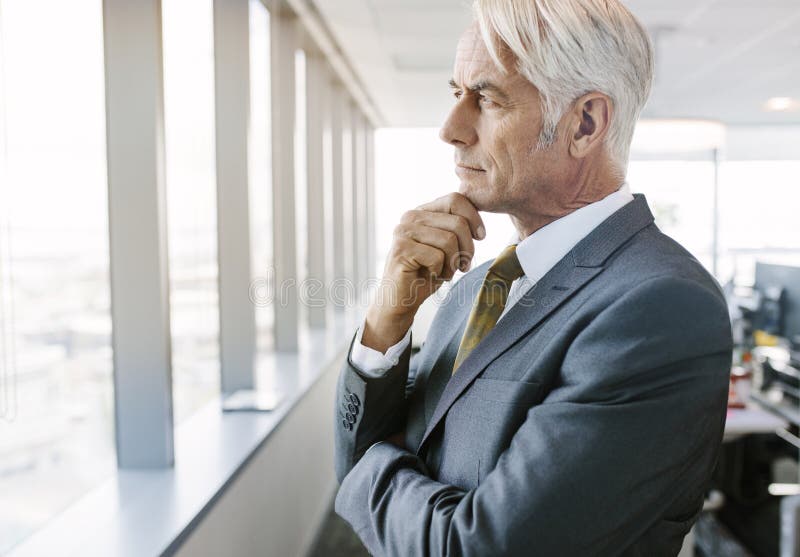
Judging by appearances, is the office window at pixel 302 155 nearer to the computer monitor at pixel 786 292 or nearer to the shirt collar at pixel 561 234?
the computer monitor at pixel 786 292

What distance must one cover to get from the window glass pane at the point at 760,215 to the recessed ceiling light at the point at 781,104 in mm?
1604

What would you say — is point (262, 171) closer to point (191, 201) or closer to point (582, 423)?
point (191, 201)

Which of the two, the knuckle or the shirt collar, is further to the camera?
the knuckle

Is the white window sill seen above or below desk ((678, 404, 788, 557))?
above

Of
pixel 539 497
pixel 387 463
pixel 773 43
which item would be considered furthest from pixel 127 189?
pixel 773 43

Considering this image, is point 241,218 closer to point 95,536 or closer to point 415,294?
point 95,536

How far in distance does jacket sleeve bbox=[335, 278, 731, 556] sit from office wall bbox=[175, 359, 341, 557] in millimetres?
1140

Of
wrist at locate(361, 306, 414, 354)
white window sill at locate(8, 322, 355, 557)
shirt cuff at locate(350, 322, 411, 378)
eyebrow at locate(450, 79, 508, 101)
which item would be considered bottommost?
white window sill at locate(8, 322, 355, 557)

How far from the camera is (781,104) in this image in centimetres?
719

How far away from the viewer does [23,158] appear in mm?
1536

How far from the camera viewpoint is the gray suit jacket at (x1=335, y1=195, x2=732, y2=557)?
0.79 metres

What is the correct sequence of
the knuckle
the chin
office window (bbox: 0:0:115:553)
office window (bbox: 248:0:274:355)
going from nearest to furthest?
the chin < the knuckle < office window (bbox: 0:0:115:553) < office window (bbox: 248:0:274:355)

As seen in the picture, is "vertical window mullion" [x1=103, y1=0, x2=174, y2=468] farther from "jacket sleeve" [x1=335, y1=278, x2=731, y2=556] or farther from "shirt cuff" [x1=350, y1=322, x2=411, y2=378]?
"jacket sleeve" [x1=335, y1=278, x2=731, y2=556]

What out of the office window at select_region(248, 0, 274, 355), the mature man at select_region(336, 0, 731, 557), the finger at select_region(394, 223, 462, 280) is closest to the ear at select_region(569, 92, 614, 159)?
the mature man at select_region(336, 0, 731, 557)
